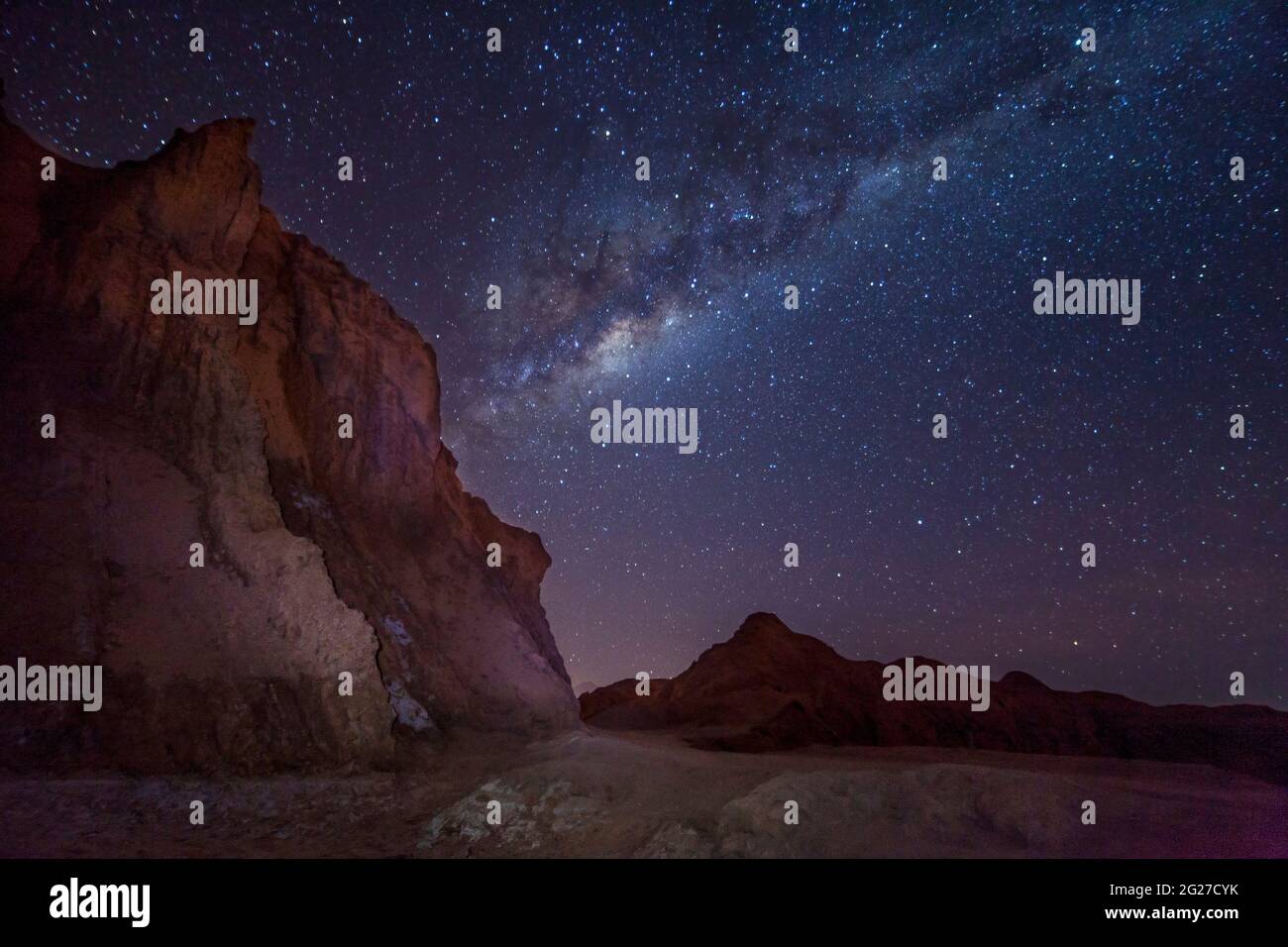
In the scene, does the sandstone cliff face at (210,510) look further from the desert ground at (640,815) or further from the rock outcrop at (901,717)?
the rock outcrop at (901,717)

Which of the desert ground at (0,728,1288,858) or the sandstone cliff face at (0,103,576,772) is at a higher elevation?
the sandstone cliff face at (0,103,576,772)

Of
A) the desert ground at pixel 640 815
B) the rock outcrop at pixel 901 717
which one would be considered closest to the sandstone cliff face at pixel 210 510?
the desert ground at pixel 640 815

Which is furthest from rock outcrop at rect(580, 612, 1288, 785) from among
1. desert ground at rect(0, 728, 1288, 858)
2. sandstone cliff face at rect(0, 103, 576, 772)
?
desert ground at rect(0, 728, 1288, 858)

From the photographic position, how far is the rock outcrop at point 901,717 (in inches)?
1478

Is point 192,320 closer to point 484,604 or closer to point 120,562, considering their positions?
point 120,562

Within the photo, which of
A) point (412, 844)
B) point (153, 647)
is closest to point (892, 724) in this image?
point (412, 844)

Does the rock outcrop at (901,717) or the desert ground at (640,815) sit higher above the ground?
the desert ground at (640,815)

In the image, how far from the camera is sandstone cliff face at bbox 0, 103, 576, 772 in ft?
44.4

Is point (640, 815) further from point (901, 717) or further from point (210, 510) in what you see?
point (901, 717)

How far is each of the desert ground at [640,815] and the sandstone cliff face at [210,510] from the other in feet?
4.15

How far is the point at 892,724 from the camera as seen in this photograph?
41094 millimetres

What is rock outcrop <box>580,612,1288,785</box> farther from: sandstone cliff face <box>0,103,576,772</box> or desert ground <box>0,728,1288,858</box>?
desert ground <box>0,728,1288,858</box>

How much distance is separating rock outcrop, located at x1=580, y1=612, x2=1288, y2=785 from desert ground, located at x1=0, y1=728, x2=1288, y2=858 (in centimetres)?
2098

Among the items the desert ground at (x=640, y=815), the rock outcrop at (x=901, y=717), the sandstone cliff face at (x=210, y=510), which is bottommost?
the rock outcrop at (x=901, y=717)
